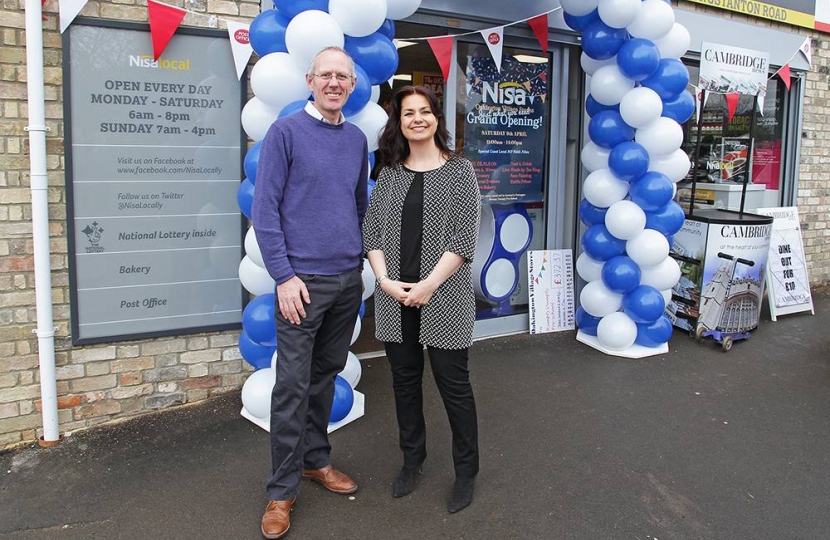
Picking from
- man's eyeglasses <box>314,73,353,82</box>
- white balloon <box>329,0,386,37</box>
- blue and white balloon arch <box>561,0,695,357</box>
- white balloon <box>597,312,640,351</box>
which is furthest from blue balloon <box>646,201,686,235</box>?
man's eyeglasses <box>314,73,353,82</box>

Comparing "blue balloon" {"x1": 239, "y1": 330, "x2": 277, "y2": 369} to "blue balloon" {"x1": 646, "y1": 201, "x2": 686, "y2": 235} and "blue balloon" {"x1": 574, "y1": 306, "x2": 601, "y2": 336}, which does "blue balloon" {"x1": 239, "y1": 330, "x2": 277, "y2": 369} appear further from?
"blue balloon" {"x1": 646, "y1": 201, "x2": 686, "y2": 235}

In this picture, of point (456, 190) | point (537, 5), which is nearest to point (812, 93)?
point (537, 5)

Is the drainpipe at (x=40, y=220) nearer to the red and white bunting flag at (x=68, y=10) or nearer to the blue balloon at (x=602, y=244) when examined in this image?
the red and white bunting flag at (x=68, y=10)

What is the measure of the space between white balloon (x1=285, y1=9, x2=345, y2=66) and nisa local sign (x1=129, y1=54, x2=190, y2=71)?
2.74 ft

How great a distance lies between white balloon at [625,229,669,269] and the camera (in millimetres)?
4398

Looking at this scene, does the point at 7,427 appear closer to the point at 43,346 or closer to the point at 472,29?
the point at 43,346

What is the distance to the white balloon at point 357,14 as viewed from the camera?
9.53 feet

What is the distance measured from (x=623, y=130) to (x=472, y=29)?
50.2 inches

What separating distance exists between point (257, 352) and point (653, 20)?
3187 mm

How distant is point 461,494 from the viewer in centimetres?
269

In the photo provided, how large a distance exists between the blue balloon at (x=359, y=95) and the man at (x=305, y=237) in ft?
1.37

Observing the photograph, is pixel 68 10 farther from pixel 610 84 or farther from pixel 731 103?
pixel 731 103

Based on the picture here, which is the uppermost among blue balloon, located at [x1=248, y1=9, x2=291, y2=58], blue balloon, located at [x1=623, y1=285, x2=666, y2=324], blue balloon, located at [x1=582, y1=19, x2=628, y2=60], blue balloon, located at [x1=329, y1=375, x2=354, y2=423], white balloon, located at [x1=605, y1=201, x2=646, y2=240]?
blue balloon, located at [x1=582, y1=19, x2=628, y2=60]


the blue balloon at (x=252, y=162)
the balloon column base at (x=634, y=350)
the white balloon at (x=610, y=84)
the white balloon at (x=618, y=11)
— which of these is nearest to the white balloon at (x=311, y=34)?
the blue balloon at (x=252, y=162)
